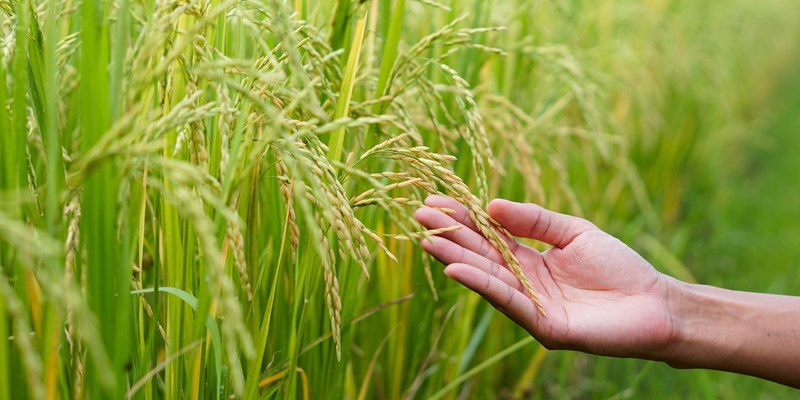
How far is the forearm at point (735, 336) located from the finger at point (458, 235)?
1.41ft

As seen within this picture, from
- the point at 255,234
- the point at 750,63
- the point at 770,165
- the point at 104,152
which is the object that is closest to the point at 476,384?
the point at 255,234

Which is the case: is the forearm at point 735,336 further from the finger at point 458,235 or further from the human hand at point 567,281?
the finger at point 458,235

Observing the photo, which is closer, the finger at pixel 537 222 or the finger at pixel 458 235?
the finger at pixel 458 235

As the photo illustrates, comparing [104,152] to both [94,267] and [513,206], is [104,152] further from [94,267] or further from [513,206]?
[513,206]

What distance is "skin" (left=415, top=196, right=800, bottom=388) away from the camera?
4.72ft

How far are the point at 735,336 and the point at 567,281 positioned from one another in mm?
385

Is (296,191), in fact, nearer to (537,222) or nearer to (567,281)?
(537,222)

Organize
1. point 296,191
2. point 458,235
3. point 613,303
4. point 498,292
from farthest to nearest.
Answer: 1. point 613,303
2. point 458,235
3. point 498,292
4. point 296,191

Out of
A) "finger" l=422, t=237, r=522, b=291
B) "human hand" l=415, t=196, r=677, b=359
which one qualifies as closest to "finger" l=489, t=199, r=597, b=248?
"human hand" l=415, t=196, r=677, b=359

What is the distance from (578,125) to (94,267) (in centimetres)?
283

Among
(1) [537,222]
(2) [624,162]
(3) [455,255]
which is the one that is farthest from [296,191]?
(2) [624,162]

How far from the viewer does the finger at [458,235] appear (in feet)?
4.53

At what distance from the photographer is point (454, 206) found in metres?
1.46

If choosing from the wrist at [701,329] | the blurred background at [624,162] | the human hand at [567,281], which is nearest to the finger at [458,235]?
the human hand at [567,281]
